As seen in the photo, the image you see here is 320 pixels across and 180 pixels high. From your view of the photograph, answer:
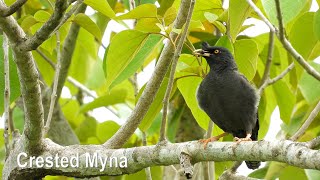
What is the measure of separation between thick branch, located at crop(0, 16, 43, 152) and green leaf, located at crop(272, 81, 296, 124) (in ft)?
5.82

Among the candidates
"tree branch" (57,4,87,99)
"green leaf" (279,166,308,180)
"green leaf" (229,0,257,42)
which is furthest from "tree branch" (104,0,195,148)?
"tree branch" (57,4,87,99)

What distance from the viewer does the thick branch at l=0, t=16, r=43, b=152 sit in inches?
138

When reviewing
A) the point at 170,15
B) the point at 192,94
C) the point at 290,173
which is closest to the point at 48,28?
the point at 170,15

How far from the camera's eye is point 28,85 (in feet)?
12.2

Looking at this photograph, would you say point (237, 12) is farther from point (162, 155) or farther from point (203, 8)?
point (162, 155)

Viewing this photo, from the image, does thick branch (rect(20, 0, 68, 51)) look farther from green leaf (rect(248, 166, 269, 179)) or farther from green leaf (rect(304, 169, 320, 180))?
green leaf (rect(248, 166, 269, 179))

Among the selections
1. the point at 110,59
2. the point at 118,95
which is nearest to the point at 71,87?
the point at 118,95

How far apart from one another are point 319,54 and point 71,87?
3.21 meters

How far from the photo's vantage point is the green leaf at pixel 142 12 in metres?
3.73

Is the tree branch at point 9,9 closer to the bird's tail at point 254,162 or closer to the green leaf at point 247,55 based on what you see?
the green leaf at point 247,55

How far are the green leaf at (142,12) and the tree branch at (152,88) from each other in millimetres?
343

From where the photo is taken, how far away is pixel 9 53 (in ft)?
14.6

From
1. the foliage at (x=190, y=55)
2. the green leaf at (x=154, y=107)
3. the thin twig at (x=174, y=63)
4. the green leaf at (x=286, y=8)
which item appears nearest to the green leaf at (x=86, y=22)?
the foliage at (x=190, y=55)

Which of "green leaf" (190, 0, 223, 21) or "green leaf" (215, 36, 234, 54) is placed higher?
"green leaf" (190, 0, 223, 21)
